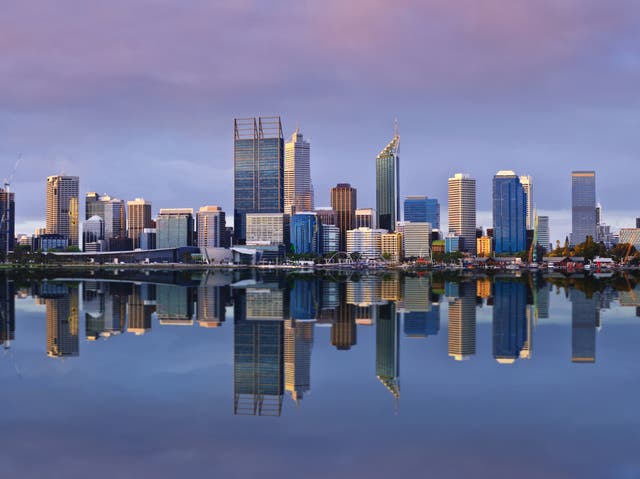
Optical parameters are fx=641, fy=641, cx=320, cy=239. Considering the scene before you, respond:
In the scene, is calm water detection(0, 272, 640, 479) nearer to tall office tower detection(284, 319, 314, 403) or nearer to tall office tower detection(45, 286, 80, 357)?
tall office tower detection(284, 319, 314, 403)

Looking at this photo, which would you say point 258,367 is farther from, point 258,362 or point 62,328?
point 62,328

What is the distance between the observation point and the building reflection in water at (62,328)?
29578mm

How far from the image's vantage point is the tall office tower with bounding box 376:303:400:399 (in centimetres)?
2302

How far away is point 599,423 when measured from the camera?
1778 cm

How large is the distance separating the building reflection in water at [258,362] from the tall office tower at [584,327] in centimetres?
1310

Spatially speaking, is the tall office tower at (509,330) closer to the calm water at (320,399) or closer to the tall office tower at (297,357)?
the calm water at (320,399)


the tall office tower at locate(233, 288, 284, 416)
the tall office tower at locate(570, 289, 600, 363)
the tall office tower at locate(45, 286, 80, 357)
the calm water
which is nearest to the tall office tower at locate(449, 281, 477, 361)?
the calm water

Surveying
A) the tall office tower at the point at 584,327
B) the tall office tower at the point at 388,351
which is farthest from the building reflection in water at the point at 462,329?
the tall office tower at the point at 584,327

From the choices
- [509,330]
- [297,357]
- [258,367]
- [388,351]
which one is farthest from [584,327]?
[258,367]

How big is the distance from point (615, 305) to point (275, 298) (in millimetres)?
30928

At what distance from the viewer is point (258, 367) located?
25547 mm

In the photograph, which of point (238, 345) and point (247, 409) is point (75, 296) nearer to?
point (238, 345)

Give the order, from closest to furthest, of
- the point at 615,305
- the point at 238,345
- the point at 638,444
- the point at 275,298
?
the point at 638,444, the point at 238,345, the point at 615,305, the point at 275,298

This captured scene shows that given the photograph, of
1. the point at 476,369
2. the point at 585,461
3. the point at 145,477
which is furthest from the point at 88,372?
the point at 585,461
